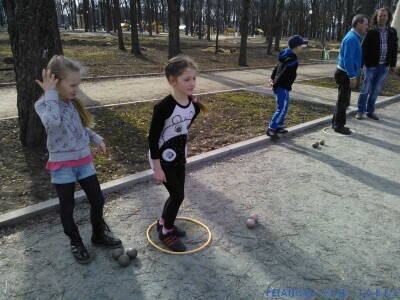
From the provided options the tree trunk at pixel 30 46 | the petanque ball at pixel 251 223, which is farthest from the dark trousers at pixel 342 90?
the tree trunk at pixel 30 46

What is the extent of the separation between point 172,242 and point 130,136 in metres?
3.53

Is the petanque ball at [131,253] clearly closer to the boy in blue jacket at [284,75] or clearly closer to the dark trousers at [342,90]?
the boy in blue jacket at [284,75]

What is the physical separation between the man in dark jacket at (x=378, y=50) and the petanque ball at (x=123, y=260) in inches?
278

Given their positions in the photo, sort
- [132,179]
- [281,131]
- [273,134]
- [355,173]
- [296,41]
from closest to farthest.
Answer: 1. [132,179]
2. [355,173]
3. [296,41]
4. [273,134]
5. [281,131]

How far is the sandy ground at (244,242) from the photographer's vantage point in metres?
2.98

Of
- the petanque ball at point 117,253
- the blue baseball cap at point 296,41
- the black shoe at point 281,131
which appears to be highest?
the blue baseball cap at point 296,41

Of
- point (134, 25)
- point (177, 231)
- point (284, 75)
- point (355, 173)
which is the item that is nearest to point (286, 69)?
point (284, 75)

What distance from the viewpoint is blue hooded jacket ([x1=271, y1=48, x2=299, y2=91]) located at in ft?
21.0

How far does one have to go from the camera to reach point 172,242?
11.4 ft

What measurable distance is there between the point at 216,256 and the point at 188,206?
1.03 metres

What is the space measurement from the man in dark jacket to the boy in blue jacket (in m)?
2.31

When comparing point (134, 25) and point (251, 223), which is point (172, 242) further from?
point (134, 25)

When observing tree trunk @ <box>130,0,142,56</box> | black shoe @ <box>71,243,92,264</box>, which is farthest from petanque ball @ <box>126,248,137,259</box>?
tree trunk @ <box>130,0,142,56</box>

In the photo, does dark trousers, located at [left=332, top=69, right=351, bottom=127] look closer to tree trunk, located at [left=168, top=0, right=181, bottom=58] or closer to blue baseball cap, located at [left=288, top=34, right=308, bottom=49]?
blue baseball cap, located at [left=288, top=34, right=308, bottom=49]
